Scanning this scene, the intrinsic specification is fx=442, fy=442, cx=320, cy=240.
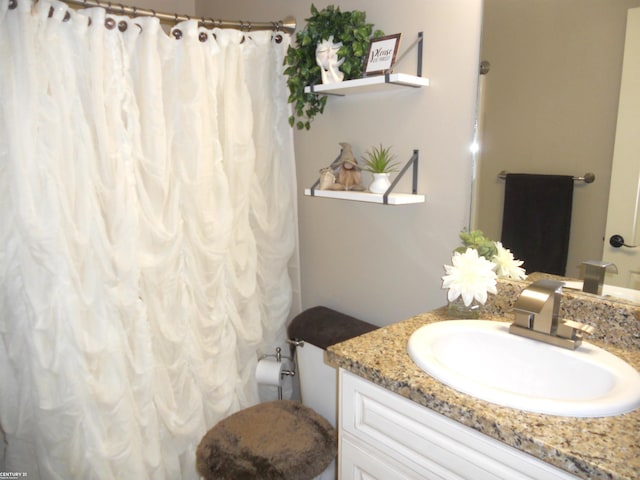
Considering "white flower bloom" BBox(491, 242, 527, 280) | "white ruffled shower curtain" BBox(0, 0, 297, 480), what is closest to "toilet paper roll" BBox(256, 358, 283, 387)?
"white ruffled shower curtain" BBox(0, 0, 297, 480)

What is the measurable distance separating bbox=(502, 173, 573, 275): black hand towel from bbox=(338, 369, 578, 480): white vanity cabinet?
62cm

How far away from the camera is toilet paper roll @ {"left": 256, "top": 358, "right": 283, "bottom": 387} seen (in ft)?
6.14

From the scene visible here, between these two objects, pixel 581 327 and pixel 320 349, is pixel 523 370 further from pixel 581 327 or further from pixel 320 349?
pixel 320 349

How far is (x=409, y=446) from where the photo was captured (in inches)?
37.8

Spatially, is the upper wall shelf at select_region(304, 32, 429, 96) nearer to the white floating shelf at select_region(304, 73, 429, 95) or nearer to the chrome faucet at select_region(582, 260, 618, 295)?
the white floating shelf at select_region(304, 73, 429, 95)

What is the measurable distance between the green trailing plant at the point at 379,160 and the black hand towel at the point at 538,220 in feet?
1.32

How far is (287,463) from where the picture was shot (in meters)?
1.40

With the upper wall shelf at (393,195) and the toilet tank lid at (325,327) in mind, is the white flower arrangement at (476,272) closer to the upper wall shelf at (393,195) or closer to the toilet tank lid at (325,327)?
the upper wall shelf at (393,195)

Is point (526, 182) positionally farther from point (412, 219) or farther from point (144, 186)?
point (144, 186)

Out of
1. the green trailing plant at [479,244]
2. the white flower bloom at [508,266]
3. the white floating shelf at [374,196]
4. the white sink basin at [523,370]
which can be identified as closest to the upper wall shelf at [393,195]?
the white floating shelf at [374,196]

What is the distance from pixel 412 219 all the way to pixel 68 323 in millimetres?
1213

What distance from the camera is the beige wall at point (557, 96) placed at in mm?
1114

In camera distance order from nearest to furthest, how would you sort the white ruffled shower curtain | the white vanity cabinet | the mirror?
the white vanity cabinet → the mirror → the white ruffled shower curtain

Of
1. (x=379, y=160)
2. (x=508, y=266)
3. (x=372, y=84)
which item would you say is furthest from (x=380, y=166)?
(x=508, y=266)
